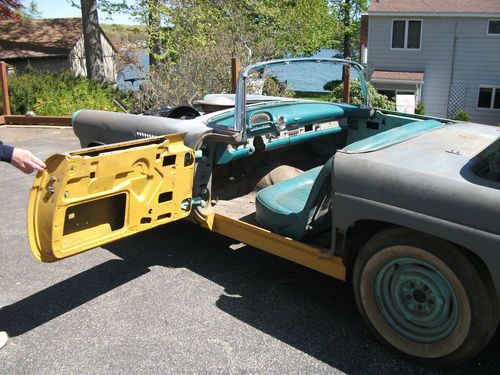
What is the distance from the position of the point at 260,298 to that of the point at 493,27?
23.1 m

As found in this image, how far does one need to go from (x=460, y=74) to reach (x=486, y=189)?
23437 mm

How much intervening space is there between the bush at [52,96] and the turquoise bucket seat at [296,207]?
36.2 feet

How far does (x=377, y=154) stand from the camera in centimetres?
298

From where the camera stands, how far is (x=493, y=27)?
22469 mm

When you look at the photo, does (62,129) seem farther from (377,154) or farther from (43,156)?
(377,154)

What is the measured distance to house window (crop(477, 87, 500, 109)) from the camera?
2314 cm

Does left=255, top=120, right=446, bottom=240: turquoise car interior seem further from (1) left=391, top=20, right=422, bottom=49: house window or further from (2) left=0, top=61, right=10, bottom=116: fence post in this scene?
(1) left=391, top=20, right=422, bottom=49: house window

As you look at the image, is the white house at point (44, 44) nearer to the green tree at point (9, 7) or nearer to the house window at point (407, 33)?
the green tree at point (9, 7)

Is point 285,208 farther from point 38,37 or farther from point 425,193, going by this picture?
point 38,37

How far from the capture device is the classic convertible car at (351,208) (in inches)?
99.4

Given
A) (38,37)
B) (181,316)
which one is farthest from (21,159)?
(38,37)

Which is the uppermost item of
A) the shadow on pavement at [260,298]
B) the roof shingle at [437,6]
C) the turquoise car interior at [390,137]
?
the roof shingle at [437,6]

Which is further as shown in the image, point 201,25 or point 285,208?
point 201,25

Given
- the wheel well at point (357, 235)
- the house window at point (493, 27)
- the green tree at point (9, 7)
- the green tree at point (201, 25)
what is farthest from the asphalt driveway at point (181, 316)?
the green tree at point (9, 7)
